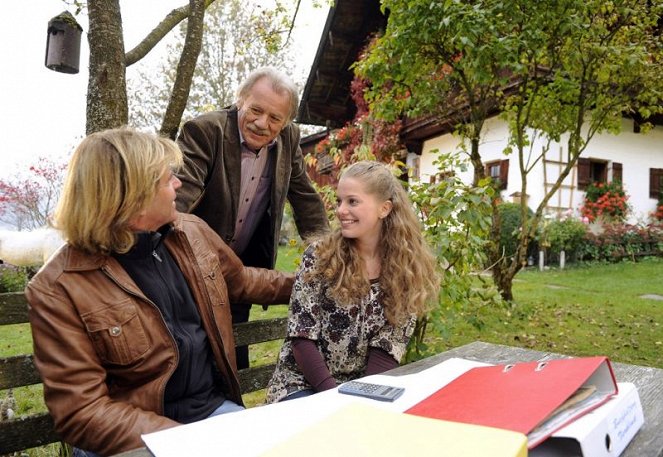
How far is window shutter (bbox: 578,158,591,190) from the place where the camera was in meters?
13.0

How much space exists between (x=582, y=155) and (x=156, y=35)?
39.0ft

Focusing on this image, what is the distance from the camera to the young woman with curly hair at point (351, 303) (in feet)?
6.89

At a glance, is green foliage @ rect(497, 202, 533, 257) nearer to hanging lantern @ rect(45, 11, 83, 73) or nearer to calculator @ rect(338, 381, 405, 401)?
hanging lantern @ rect(45, 11, 83, 73)

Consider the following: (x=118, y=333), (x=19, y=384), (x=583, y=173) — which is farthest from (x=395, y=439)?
(x=583, y=173)

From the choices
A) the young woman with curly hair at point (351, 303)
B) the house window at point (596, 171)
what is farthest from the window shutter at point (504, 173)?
the young woman with curly hair at point (351, 303)

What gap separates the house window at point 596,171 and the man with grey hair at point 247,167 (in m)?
11.7

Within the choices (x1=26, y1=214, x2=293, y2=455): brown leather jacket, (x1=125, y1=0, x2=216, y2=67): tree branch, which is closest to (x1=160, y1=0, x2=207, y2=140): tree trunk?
(x1=125, y1=0, x2=216, y2=67): tree branch

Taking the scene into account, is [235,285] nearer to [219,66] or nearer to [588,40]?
[588,40]

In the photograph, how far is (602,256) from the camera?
12.2 meters

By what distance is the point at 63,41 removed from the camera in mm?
4102

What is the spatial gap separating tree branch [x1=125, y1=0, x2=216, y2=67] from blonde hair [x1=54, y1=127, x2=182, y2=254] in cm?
175

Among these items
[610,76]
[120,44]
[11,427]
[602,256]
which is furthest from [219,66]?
[11,427]

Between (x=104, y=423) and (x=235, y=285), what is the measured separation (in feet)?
2.79

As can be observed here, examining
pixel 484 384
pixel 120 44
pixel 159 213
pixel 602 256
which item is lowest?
pixel 602 256
